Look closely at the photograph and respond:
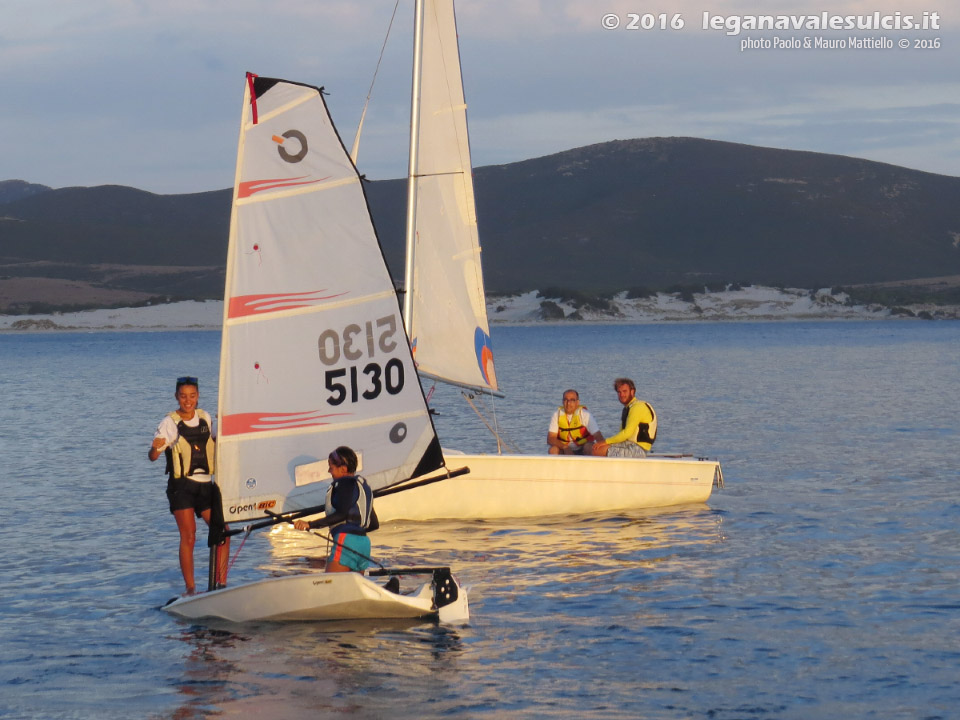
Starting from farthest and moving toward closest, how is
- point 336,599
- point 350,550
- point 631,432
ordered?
point 631,432 → point 350,550 → point 336,599

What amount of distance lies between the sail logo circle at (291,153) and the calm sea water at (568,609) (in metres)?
4.35

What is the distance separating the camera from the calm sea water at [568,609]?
10180 millimetres

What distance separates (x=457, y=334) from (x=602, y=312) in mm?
112948

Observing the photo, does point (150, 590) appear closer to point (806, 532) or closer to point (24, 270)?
point (806, 532)

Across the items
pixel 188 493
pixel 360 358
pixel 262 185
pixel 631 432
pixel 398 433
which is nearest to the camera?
pixel 262 185

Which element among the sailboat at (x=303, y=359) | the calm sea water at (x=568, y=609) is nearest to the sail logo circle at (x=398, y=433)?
the sailboat at (x=303, y=359)

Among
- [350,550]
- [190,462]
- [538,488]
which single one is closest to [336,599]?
[350,550]

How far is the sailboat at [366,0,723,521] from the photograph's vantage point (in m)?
17.2

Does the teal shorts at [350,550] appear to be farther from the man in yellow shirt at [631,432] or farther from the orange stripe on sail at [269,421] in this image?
the man in yellow shirt at [631,432]

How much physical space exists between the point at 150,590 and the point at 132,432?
19.3 meters

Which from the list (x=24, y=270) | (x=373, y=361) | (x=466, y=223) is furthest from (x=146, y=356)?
(x=24, y=270)

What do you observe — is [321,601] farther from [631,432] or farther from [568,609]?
[631,432]

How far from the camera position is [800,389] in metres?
44.9

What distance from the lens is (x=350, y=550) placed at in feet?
38.6
